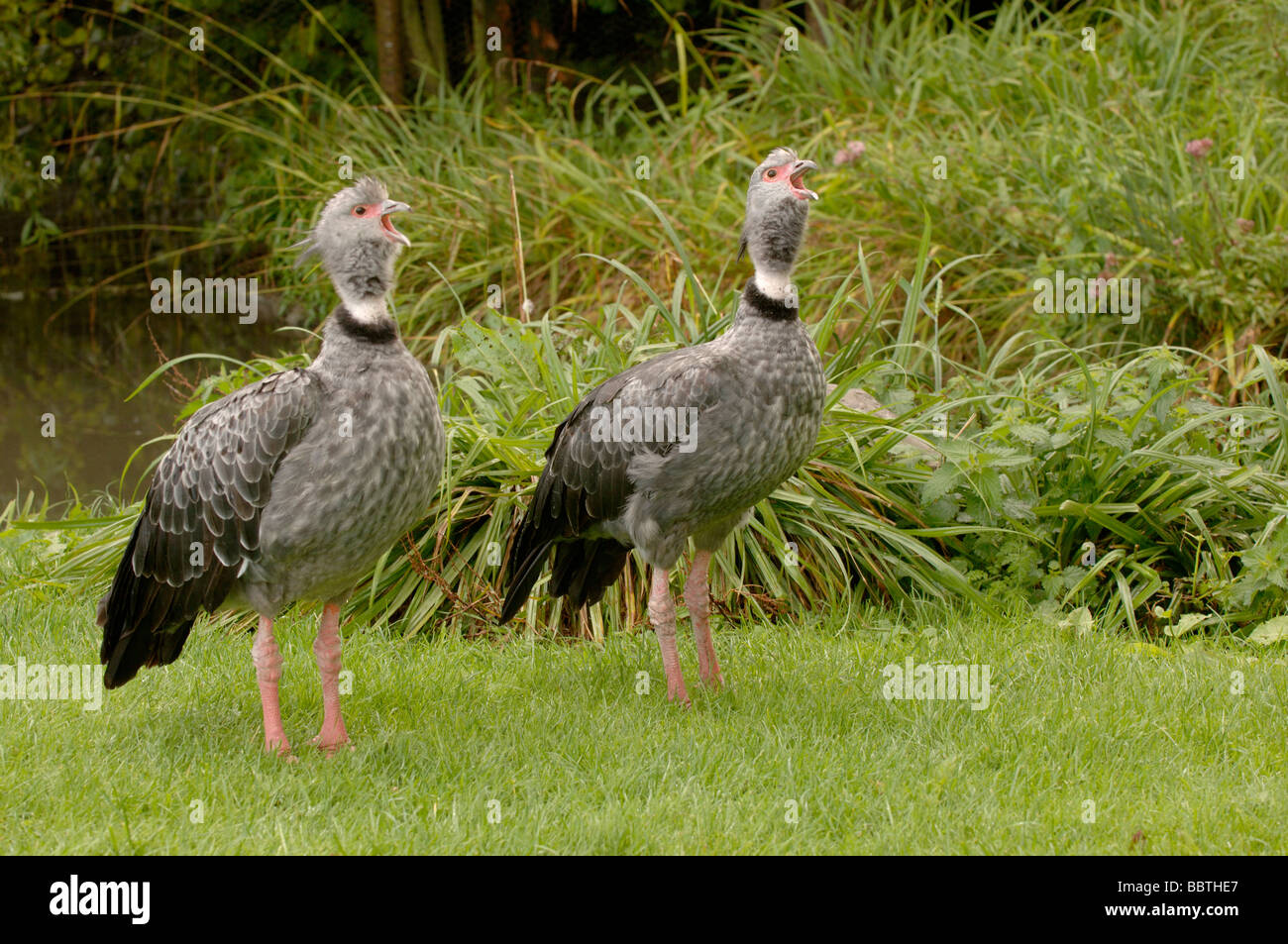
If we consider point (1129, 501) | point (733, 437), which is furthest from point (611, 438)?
point (1129, 501)

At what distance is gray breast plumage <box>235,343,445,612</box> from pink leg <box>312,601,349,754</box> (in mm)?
218

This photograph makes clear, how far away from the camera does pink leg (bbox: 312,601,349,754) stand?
4.16 meters

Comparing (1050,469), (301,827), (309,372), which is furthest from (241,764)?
(1050,469)

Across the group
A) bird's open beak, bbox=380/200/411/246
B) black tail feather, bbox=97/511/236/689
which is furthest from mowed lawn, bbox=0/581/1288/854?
bird's open beak, bbox=380/200/411/246

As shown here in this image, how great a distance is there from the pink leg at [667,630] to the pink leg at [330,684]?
1047 mm

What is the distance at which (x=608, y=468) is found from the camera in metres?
4.59

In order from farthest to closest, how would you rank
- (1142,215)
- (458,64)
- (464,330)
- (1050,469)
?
1. (458,64)
2. (1142,215)
3. (464,330)
4. (1050,469)

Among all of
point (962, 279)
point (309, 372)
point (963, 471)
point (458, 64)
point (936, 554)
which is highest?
point (458, 64)

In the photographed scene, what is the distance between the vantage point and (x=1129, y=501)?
567 centimetres

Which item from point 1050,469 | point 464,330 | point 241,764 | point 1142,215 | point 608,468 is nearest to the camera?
point 241,764

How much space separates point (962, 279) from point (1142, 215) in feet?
3.19

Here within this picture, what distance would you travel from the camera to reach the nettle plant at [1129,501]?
212 inches

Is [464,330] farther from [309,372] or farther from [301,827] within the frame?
[301,827]

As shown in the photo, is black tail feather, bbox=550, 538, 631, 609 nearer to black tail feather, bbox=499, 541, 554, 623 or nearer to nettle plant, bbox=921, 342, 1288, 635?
black tail feather, bbox=499, 541, 554, 623
